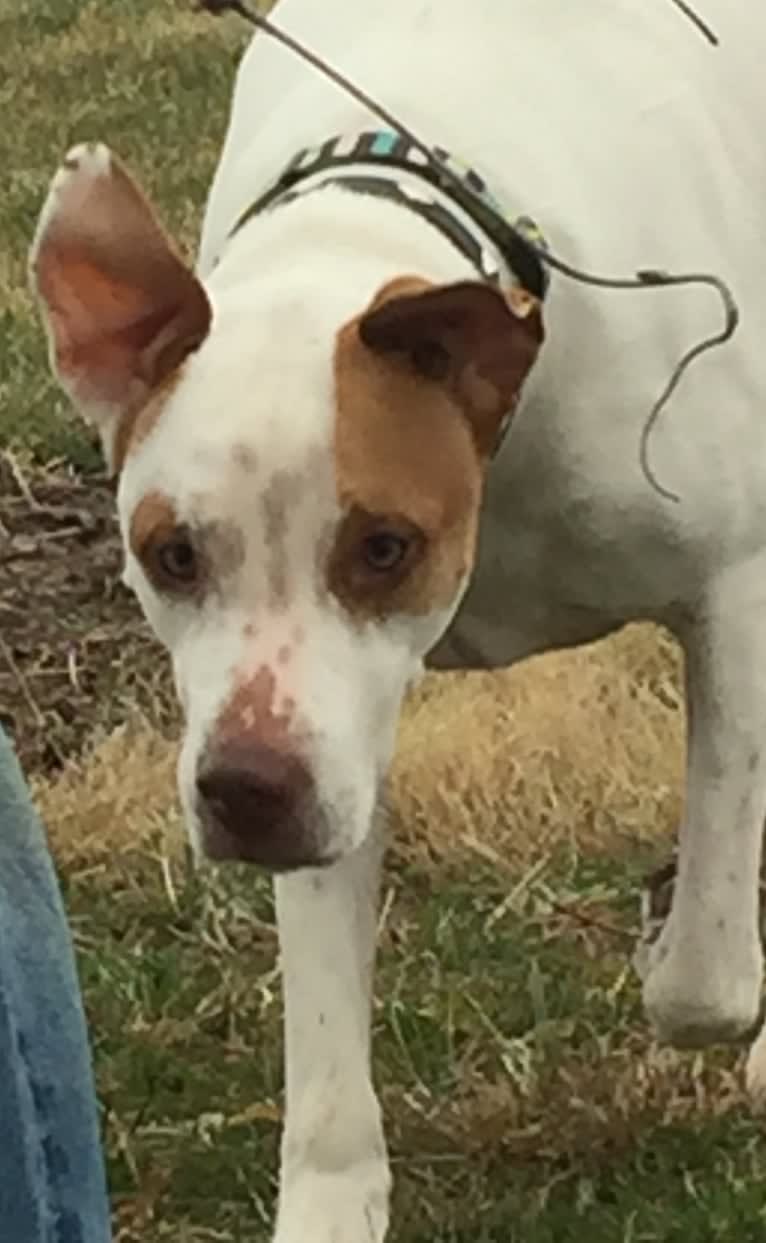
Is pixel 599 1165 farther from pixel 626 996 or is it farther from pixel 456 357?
pixel 456 357

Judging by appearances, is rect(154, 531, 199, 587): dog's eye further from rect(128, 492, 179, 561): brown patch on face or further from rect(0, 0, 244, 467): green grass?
rect(0, 0, 244, 467): green grass

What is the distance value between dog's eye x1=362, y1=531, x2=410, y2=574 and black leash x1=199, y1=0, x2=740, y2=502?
34cm

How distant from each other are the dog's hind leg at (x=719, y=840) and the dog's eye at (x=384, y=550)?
542mm

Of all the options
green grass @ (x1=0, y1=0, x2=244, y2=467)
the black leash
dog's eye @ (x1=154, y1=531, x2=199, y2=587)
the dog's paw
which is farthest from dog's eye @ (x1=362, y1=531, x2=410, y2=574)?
green grass @ (x1=0, y1=0, x2=244, y2=467)

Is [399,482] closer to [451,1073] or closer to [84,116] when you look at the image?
[451,1073]

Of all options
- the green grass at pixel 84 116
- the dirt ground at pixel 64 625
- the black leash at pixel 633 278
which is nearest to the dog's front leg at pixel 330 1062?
the black leash at pixel 633 278

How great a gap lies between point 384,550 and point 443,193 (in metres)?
0.36

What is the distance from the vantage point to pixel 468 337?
2236 millimetres

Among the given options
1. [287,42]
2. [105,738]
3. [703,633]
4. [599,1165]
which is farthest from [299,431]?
[105,738]

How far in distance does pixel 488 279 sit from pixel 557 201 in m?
0.23

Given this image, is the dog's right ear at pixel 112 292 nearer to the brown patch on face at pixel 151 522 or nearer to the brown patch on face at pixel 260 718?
the brown patch on face at pixel 151 522

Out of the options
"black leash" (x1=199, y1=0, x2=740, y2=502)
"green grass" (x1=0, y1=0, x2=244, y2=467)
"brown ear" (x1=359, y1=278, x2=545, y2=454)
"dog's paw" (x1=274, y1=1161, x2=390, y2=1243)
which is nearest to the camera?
"brown ear" (x1=359, y1=278, x2=545, y2=454)

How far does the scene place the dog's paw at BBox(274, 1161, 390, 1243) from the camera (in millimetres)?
2652

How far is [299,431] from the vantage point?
7.01ft
